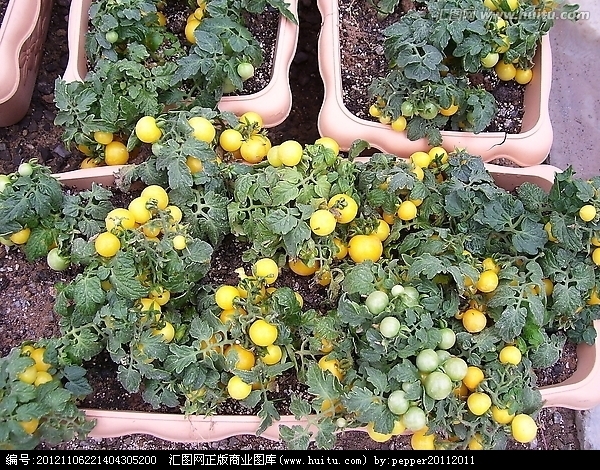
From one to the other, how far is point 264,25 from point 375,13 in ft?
1.02

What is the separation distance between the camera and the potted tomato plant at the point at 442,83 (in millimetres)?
1441

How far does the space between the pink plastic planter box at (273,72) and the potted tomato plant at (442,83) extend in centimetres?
10

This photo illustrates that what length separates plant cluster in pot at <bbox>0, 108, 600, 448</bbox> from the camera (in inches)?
46.5

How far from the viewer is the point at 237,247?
145cm

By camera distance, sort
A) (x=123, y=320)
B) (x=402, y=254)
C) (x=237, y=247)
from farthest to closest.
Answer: (x=237, y=247) → (x=402, y=254) → (x=123, y=320)

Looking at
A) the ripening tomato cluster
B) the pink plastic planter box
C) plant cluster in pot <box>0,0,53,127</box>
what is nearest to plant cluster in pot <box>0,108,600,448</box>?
the ripening tomato cluster

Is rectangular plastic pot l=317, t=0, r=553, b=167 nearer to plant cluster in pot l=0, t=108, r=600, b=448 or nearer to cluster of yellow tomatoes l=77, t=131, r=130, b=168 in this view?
plant cluster in pot l=0, t=108, r=600, b=448

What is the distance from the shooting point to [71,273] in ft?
4.67

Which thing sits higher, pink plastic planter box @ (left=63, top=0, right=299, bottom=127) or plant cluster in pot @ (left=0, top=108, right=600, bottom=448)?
pink plastic planter box @ (left=63, top=0, right=299, bottom=127)

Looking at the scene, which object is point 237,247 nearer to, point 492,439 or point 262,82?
point 262,82

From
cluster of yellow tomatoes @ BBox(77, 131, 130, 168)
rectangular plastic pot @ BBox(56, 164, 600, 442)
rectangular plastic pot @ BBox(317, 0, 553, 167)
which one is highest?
rectangular plastic pot @ BBox(317, 0, 553, 167)

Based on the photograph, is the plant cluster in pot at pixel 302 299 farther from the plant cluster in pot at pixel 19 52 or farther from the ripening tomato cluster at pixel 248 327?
the plant cluster in pot at pixel 19 52

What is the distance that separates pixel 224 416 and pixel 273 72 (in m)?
0.84
